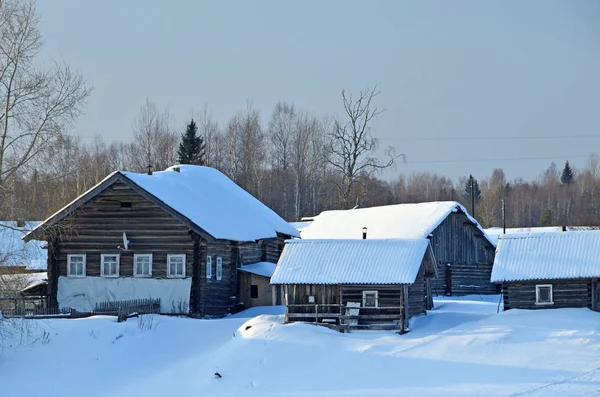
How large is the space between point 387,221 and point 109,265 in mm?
21436

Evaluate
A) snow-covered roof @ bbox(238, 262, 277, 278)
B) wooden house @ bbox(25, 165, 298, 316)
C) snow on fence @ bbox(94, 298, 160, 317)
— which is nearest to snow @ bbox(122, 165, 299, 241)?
wooden house @ bbox(25, 165, 298, 316)

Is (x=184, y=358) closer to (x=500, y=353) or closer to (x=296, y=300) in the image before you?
(x=296, y=300)

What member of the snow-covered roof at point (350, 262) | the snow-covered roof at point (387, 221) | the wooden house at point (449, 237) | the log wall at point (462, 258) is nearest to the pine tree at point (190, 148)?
the snow-covered roof at point (387, 221)

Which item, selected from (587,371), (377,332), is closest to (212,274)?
(377,332)

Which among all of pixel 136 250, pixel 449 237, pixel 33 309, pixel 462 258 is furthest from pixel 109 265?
pixel 462 258

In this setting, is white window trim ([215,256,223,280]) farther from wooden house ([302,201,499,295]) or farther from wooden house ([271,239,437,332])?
wooden house ([302,201,499,295])

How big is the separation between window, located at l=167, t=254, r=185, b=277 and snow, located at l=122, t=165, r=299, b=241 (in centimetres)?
197

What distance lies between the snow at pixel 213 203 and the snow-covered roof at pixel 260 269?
147 cm

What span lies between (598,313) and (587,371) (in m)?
7.69

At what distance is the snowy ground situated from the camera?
27.4 meters

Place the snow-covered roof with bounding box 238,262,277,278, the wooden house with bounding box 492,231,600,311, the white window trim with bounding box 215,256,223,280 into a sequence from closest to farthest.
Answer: the wooden house with bounding box 492,231,600,311 → the white window trim with bounding box 215,256,223,280 → the snow-covered roof with bounding box 238,262,277,278

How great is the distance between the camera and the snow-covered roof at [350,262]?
34344 millimetres

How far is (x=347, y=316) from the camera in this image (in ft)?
110

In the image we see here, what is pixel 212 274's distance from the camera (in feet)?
133
